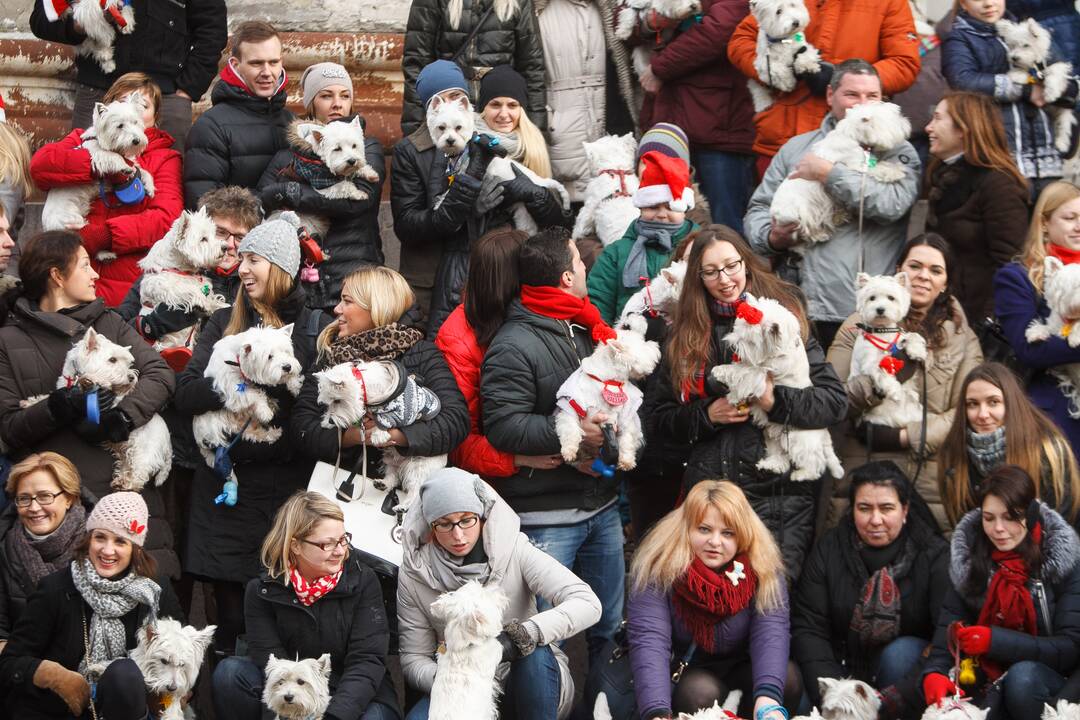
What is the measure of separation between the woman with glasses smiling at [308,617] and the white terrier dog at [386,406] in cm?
44

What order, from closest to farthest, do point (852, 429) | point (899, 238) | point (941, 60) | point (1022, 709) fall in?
point (1022, 709) < point (852, 429) < point (899, 238) < point (941, 60)

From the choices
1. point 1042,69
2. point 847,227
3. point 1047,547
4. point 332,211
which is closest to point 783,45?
point 847,227

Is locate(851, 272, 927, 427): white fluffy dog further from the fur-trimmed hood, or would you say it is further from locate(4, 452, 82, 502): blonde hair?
locate(4, 452, 82, 502): blonde hair

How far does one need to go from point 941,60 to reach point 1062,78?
0.72 metres

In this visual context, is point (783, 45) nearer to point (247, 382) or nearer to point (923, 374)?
point (923, 374)

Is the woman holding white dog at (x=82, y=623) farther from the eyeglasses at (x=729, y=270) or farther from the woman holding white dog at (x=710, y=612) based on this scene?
the eyeglasses at (x=729, y=270)

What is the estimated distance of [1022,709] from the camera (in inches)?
227

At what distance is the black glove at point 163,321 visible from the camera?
7016mm

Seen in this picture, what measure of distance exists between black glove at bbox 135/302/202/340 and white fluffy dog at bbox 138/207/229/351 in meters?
0.02

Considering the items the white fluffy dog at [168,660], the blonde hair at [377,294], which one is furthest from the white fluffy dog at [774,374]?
the white fluffy dog at [168,660]

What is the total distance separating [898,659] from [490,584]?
1.58 metres

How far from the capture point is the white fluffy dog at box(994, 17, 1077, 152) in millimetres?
7652

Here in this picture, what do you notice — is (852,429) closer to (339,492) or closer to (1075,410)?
(1075,410)

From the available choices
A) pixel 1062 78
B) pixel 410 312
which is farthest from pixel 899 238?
pixel 410 312
